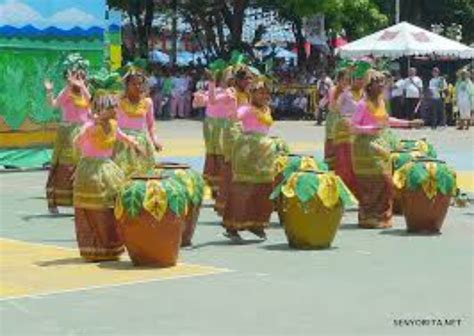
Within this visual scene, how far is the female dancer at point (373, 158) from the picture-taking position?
13.8m

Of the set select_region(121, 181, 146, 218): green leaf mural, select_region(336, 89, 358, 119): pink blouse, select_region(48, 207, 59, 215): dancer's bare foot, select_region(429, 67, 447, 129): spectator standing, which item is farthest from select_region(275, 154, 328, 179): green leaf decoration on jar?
select_region(429, 67, 447, 129): spectator standing

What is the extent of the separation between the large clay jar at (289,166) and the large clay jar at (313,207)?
0.89 feet

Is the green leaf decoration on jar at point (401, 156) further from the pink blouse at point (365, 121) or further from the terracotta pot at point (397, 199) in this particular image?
the pink blouse at point (365, 121)

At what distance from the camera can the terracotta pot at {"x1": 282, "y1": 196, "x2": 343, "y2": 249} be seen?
1198 cm

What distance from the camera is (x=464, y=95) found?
34.6 metres

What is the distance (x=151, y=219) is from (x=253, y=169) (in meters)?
2.16

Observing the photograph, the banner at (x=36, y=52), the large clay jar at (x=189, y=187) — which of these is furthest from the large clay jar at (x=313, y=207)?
the banner at (x=36, y=52)

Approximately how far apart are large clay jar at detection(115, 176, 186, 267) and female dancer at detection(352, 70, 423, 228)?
3.79 metres

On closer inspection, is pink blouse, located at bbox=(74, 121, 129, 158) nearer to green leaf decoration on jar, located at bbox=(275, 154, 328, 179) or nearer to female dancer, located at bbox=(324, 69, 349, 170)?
green leaf decoration on jar, located at bbox=(275, 154, 328, 179)

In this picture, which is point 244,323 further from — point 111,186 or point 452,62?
point 452,62

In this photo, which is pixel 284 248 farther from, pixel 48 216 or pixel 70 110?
pixel 70 110

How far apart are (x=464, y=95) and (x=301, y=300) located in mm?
26442

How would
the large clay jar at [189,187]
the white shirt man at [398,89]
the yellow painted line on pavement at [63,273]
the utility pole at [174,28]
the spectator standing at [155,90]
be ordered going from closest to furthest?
the yellow painted line on pavement at [63,273] → the large clay jar at [189,187] → the white shirt man at [398,89] → the spectator standing at [155,90] → the utility pole at [174,28]

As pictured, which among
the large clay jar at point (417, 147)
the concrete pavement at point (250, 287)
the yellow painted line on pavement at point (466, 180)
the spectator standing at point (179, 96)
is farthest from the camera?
the spectator standing at point (179, 96)
